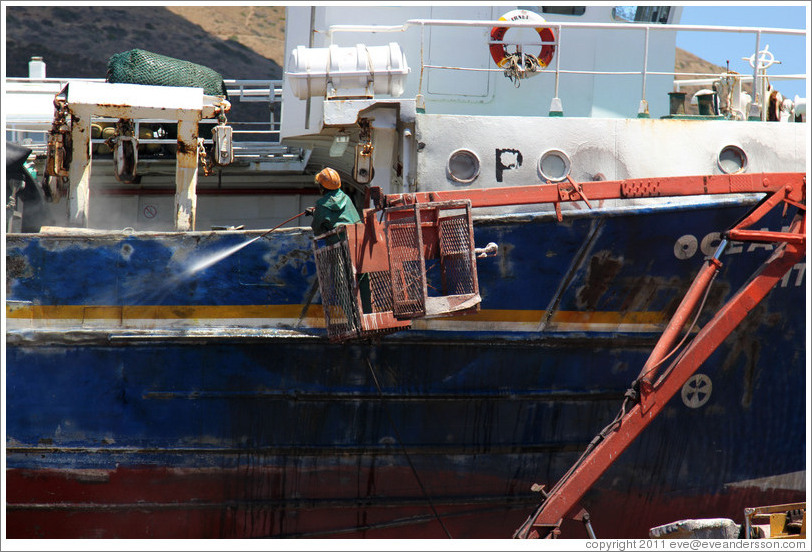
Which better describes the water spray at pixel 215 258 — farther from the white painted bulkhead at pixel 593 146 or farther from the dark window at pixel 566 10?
the dark window at pixel 566 10

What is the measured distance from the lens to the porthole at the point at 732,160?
6223mm

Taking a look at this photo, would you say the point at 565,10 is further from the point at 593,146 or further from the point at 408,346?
the point at 408,346

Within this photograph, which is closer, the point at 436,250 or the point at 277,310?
the point at 436,250

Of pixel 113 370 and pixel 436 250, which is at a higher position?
pixel 436 250

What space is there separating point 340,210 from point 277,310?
0.84 metres

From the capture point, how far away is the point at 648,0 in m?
7.03

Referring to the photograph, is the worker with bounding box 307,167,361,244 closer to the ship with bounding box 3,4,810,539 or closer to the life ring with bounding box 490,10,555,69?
the ship with bounding box 3,4,810,539

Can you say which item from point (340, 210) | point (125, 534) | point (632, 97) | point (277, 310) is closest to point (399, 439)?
point (277, 310)

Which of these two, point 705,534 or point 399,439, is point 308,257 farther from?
point 705,534

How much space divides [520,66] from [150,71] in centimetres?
323

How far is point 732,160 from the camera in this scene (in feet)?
20.5

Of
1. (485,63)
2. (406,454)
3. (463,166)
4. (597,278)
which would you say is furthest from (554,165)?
(406,454)

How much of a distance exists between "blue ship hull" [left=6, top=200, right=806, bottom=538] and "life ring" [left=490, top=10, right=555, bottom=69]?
1.92 metres

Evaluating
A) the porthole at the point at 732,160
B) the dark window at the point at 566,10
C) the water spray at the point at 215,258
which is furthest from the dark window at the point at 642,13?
the water spray at the point at 215,258
